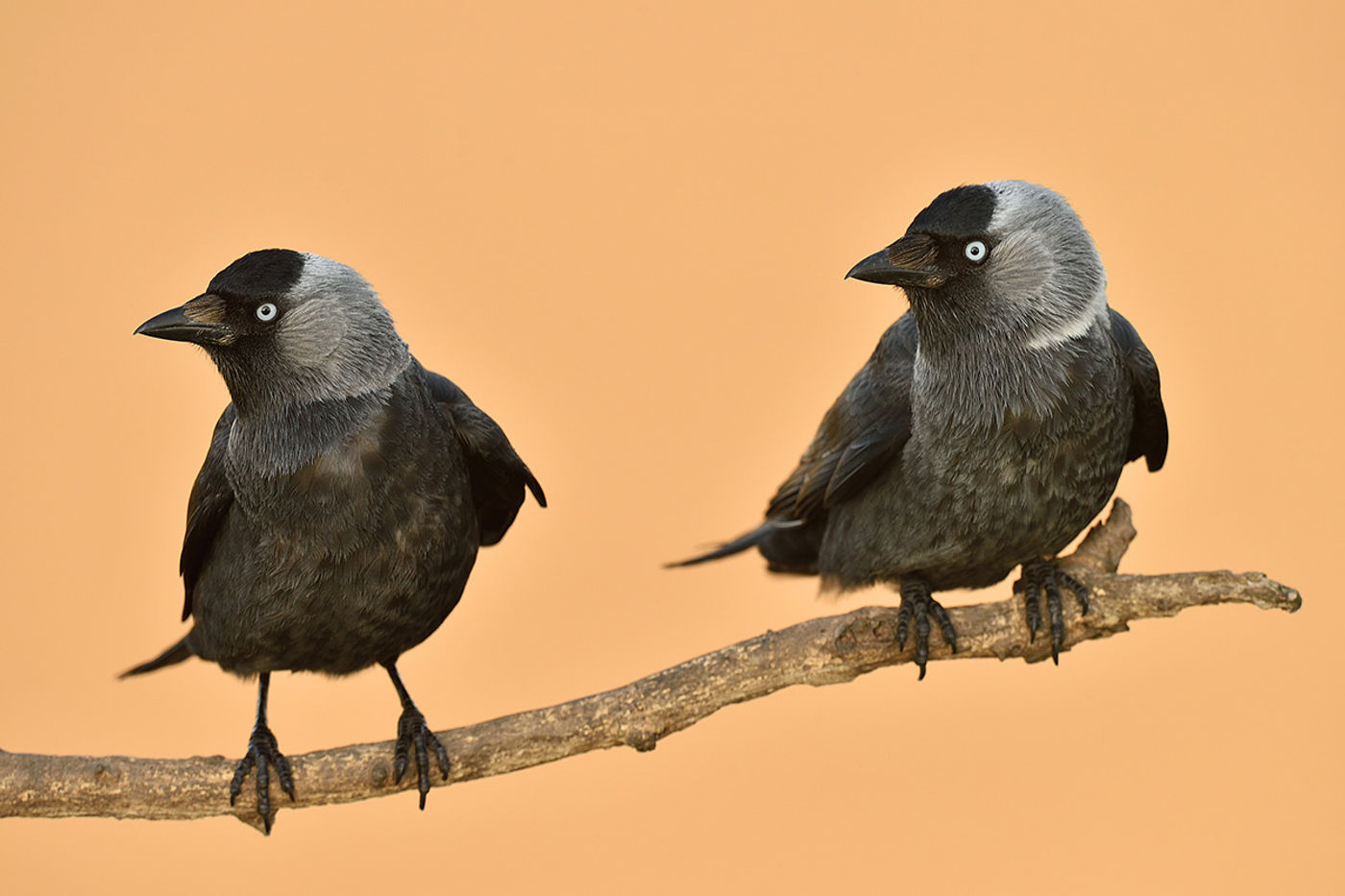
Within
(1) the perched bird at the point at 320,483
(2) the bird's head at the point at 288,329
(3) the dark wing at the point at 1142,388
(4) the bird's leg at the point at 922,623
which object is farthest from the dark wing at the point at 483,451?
(3) the dark wing at the point at 1142,388

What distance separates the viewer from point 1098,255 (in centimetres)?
451

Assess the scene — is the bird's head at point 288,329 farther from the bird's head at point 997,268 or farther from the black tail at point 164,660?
the bird's head at point 997,268

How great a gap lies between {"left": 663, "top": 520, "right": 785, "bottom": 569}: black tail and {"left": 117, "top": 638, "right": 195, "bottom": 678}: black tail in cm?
176

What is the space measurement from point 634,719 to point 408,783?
726mm

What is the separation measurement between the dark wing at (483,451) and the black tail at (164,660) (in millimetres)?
1254

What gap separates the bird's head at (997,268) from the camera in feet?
13.9

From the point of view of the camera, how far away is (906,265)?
4.24 m

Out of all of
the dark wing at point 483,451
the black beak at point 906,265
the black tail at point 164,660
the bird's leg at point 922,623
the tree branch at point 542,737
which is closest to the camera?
the black beak at point 906,265

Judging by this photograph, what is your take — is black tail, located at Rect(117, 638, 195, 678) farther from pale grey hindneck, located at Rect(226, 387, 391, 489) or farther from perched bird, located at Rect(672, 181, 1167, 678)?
perched bird, located at Rect(672, 181, 1167, 678)

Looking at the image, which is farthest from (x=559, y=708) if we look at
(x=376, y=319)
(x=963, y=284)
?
(x=963, y=284)

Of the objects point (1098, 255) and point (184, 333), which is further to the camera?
point (1098, 255)

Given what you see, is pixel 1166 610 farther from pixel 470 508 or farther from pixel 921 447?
pixel 470 508

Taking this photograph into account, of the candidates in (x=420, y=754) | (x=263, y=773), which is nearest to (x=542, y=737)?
(x=420, y=754)

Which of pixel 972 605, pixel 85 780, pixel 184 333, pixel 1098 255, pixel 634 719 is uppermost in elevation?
pixel 1098 255
